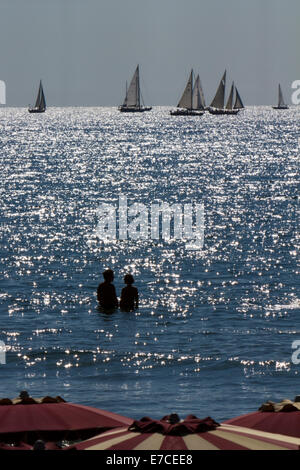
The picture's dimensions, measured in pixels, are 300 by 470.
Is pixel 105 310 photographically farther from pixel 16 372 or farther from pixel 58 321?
pixel 16 372

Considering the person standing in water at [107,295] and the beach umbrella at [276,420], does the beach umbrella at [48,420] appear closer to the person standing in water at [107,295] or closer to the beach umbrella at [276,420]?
the beach umbrella at [276,420]

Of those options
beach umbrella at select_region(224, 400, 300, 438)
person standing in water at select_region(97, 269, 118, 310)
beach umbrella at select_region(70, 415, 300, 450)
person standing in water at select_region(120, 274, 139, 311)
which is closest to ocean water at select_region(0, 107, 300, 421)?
person standing in water at select_region(97, 269, 118, 310)

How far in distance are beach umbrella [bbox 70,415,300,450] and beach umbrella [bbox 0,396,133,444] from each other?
1541 mm

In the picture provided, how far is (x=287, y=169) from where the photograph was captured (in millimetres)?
133375

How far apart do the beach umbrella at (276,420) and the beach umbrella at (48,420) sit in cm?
199

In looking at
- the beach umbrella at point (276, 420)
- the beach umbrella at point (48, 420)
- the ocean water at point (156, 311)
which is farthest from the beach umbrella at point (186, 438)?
the ocean water at point (156, 311)

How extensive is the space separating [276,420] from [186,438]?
2.48 meters

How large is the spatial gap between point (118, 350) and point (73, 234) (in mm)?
35982

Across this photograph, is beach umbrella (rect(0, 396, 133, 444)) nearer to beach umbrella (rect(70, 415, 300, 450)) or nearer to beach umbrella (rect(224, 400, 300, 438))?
beach umbrella (rect(70, 415, 300, 450))

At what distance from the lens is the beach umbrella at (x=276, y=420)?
45.8 ft

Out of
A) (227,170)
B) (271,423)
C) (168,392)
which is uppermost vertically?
(227,170)

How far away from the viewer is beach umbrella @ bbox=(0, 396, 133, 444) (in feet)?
47.7

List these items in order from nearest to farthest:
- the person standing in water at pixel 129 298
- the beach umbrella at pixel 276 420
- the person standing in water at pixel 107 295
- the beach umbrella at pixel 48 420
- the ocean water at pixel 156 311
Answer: the beach umbrella at pixel 276 420, the beach umbrella at pixel 48 420, the ocean water at pixel 156 311, the person standing in water at pixel 107 295, the person standing in water at pixel 129 298

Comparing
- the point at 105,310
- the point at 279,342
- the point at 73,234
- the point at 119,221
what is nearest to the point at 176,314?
the point at 105,310
